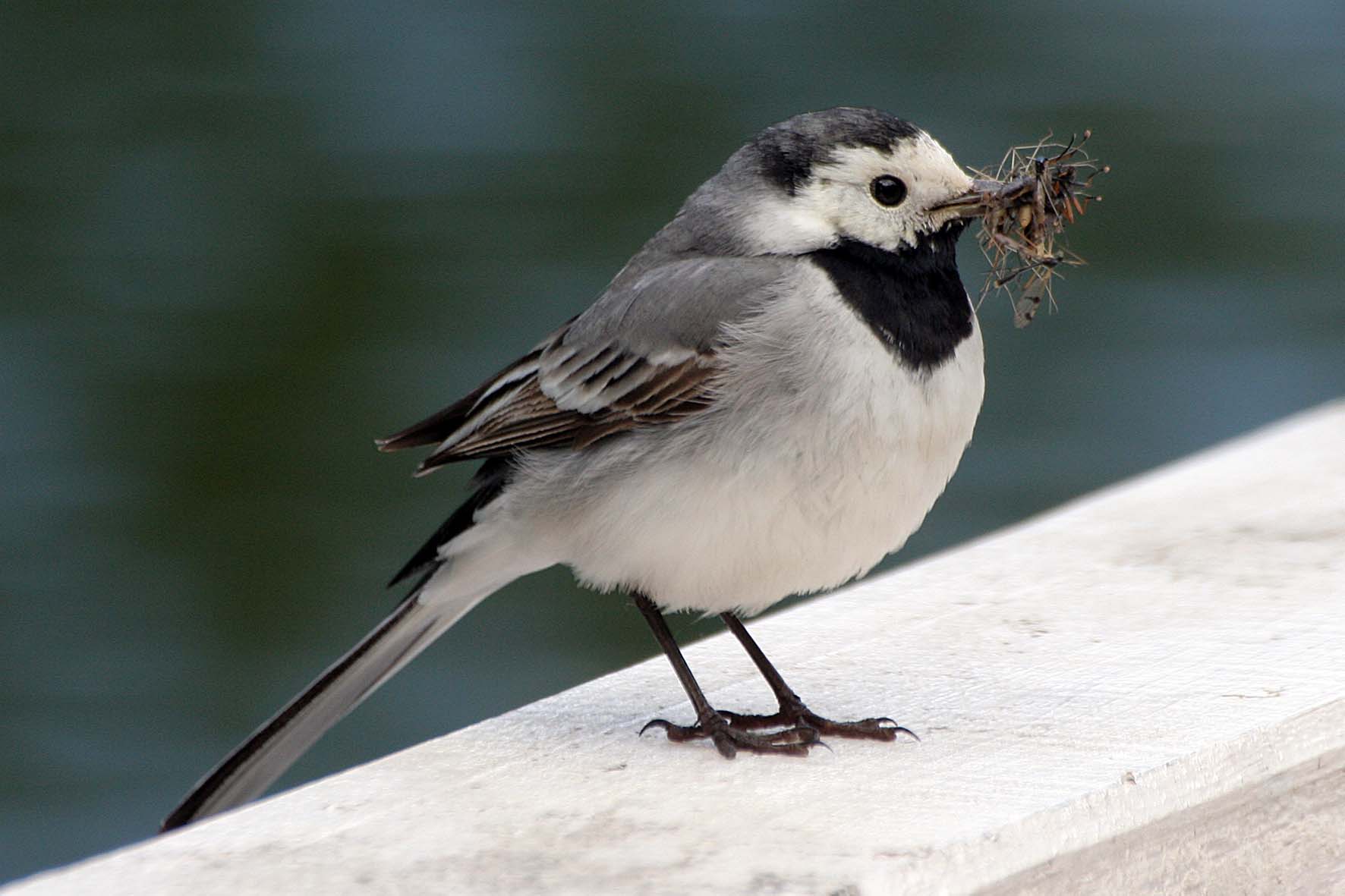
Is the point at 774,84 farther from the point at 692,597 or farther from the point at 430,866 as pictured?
the point at 430,866

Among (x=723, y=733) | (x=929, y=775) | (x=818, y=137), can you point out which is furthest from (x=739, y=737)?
(x=818, y=137)

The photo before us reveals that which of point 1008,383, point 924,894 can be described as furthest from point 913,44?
point 924,894

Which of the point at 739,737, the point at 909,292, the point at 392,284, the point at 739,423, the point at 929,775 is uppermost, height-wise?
the point at 392,284

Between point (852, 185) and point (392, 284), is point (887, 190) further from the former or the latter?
point (392, 284)

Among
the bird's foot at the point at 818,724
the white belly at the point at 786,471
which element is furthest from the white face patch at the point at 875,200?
the bird's foot at the point at 818,724

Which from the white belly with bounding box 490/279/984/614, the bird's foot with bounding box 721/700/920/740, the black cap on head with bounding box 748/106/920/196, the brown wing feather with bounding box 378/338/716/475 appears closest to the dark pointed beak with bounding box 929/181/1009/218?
the black cap on head with bounding box 748/106/920/196

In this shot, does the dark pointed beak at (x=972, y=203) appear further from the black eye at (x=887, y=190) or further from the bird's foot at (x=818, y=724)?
the bird's foot at (x=818, y=724)
